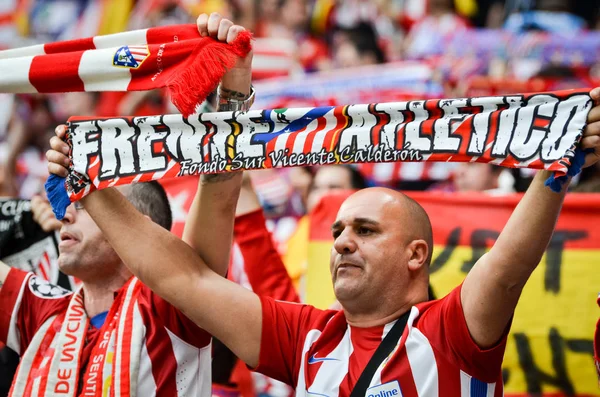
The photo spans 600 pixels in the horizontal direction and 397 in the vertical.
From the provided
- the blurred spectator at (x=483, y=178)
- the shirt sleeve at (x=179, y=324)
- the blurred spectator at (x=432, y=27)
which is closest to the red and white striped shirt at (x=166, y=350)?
the shirt sleeve at (x=179, y=324)

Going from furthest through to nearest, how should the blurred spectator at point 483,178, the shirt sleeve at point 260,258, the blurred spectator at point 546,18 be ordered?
the blurred spectator at point 546,18, the blurred spectator at point 483,178, the shirt sleeve at point 260,258

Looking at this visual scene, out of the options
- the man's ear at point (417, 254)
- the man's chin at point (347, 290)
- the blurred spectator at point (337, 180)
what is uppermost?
the blurred spectator at point (337, 180)

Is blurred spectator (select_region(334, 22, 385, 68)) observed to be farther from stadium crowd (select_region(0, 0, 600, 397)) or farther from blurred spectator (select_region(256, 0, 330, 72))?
blurred spectator (select_region(256, 0, 330, 72))

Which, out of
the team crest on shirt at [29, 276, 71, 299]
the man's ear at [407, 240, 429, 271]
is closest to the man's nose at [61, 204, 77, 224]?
the team crest on shirt at [29, 276, 71, 299]

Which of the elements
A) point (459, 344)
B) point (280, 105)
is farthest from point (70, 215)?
point (280, 105)

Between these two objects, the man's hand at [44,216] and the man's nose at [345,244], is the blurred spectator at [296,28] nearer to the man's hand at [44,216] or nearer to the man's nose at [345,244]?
the man's hand at [44,216]

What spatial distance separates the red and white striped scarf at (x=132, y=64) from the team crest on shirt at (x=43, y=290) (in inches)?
24.4

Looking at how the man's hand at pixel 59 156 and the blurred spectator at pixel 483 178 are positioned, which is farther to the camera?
the blurred spectator at pixel 483 178

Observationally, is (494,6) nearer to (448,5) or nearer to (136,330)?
(448,5)

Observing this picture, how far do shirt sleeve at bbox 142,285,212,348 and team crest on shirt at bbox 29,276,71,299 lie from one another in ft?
1.42

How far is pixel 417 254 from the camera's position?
2459 mm

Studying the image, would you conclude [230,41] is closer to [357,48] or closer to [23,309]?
[23,309]

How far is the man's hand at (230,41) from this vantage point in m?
2.46

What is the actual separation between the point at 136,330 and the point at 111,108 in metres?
5.36
